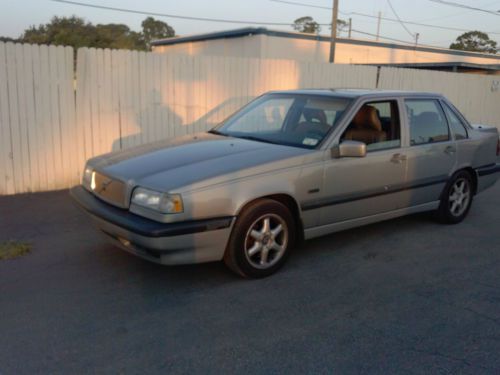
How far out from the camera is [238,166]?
4.30 meters

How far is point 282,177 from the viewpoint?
14.6 ft

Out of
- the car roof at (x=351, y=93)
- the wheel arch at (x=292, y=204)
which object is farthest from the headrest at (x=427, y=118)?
the wheel arch at (x=292, y=204)

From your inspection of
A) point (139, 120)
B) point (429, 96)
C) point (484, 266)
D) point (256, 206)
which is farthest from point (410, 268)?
point (139, 120)

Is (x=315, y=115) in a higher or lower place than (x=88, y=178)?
higher

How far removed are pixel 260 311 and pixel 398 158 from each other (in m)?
2.46

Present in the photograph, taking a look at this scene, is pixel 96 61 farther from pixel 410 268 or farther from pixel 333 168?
pixel 410 268

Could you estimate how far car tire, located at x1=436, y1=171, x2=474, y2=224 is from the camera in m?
6.19

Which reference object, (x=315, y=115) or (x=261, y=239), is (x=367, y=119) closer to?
(x=315, y=115)

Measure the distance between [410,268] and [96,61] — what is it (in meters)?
5.53

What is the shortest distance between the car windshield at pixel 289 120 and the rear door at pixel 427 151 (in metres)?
1.01

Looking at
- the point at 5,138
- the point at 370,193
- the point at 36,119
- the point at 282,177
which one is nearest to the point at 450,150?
the point at 370,193

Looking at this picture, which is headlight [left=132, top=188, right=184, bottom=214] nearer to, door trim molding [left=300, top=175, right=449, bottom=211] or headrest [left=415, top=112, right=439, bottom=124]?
door trim molding [left=300, top=175, right=449, bottom=211]

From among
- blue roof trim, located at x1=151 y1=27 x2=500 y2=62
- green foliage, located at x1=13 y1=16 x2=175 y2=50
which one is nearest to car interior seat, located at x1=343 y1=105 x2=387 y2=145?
blue roof trim, located at x1=151 y1=27 x2=500 y2=62

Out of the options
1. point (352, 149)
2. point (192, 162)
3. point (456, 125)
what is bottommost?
point (192, 162)
